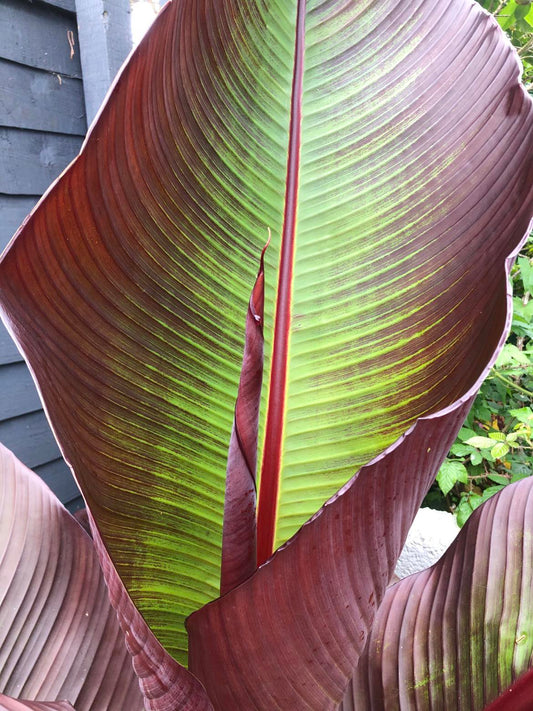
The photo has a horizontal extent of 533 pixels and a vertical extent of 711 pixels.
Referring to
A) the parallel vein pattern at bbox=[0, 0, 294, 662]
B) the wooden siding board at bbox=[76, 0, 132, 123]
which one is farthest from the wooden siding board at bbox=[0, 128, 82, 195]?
the parallel vein pattern at bbox=[0, 0, 294, 662]

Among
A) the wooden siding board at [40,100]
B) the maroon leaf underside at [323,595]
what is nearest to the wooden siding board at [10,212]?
the wooden siding board at [40,100]

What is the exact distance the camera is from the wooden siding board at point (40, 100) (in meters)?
1.16

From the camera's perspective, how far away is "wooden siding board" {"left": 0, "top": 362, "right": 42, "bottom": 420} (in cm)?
127

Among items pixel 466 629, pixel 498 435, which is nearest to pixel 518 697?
pixel 466 629

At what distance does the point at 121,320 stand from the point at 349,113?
240 mm

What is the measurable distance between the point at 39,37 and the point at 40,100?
4.9 inches

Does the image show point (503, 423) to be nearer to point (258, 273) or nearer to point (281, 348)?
point (281, 348)

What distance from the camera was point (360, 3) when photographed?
1.45 ft

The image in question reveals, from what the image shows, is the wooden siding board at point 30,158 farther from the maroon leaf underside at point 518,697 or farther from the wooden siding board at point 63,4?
the maroon leaf underside at point 518,697

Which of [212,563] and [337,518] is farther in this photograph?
[212,563]

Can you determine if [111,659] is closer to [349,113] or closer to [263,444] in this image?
[263,444]

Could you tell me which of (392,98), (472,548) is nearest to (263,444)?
(472,548)

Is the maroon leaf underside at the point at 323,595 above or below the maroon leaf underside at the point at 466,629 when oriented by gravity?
above

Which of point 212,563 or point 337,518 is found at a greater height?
point 337,518
